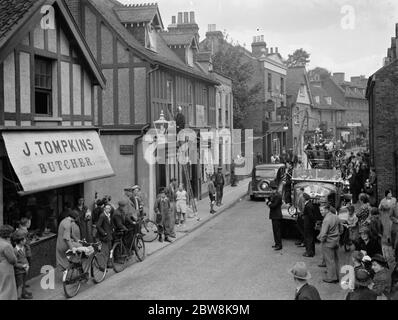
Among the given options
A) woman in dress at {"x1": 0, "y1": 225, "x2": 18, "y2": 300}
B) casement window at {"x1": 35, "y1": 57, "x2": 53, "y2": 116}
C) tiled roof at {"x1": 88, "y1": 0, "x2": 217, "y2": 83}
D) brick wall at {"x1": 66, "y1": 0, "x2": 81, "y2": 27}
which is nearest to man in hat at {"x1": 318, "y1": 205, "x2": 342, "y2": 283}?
woman in dress at {"x1": 0, "y1": 225, "x2": 18, "y2": 300}

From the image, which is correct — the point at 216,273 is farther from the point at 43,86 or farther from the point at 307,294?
the point at 43,86

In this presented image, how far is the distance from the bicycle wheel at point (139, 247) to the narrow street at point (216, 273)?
0.74 ft

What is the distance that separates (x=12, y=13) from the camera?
12234 mm

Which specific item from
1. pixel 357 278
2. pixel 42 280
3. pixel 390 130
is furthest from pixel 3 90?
pixel 390 130

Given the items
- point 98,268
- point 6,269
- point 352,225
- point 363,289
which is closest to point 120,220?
point 98,268

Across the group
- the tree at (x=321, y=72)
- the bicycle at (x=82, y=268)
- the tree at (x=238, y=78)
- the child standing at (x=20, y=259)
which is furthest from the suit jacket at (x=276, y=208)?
the tree at (x=321, y=72)

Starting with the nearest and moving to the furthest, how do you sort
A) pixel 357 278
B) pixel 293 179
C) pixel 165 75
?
pixel 357 278 → pixel 293 179 → pixel 165 75

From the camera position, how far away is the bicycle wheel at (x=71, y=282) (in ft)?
35.7

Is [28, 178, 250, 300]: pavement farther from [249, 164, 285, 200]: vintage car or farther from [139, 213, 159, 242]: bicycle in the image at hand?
[249, 164, 285, 200]: vintage car

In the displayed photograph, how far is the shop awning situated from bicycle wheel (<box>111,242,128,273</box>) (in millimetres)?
1966

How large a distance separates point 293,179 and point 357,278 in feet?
36.0

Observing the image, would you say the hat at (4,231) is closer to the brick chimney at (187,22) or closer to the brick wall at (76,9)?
the brick wall at (76,9)

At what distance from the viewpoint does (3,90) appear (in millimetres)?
11562
